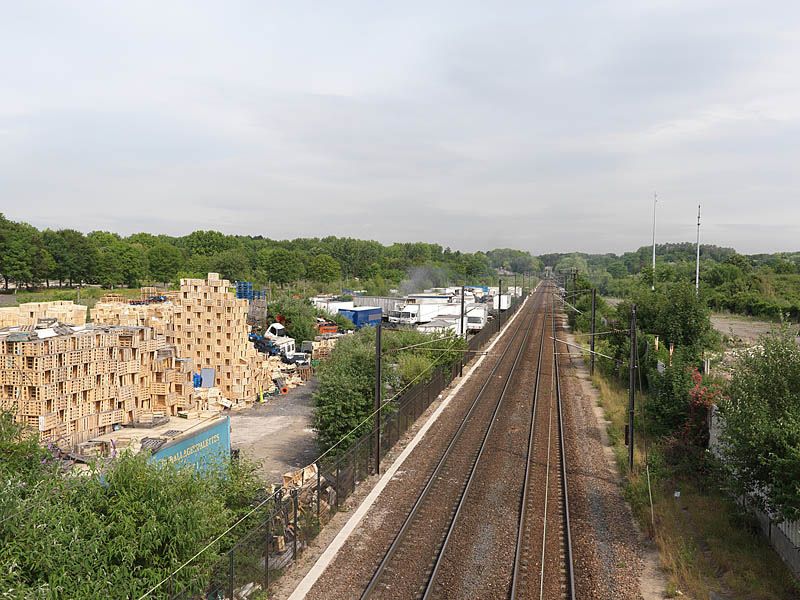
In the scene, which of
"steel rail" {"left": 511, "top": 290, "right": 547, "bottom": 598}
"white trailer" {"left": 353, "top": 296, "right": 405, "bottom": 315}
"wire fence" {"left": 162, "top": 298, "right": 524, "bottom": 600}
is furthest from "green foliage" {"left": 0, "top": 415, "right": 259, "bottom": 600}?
"white trailer" {"left": 353, "top": 296, "right": 405, "bottom": 315}

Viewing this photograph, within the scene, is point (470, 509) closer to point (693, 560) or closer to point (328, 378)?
point (693, 560)

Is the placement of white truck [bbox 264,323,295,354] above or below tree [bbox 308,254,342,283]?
below

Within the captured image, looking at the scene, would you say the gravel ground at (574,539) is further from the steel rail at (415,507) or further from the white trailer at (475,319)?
the white trailer at (475,319)

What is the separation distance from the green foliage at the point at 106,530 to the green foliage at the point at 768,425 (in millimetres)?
10933

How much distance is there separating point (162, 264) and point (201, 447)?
97.2m

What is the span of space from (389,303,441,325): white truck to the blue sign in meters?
42.0

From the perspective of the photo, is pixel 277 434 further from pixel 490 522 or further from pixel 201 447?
pixel 490 522

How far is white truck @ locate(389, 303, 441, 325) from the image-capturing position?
61737 mm

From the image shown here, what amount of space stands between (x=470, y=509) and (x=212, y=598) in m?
7.78

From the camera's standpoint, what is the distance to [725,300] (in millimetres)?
80188

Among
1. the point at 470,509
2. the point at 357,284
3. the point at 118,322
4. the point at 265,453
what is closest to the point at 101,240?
the point at 357,284

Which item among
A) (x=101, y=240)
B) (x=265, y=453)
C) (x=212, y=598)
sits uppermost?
(x=101, y=240)

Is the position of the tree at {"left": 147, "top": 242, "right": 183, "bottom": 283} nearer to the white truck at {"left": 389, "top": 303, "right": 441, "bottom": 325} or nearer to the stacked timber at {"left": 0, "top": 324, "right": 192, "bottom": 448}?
the white truck at {"left": 389, "top": 303, "right": 441, "bottom": 325}

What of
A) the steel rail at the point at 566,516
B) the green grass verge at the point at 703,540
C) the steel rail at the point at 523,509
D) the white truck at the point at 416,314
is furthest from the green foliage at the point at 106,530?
the white truck at the point at 416,314
